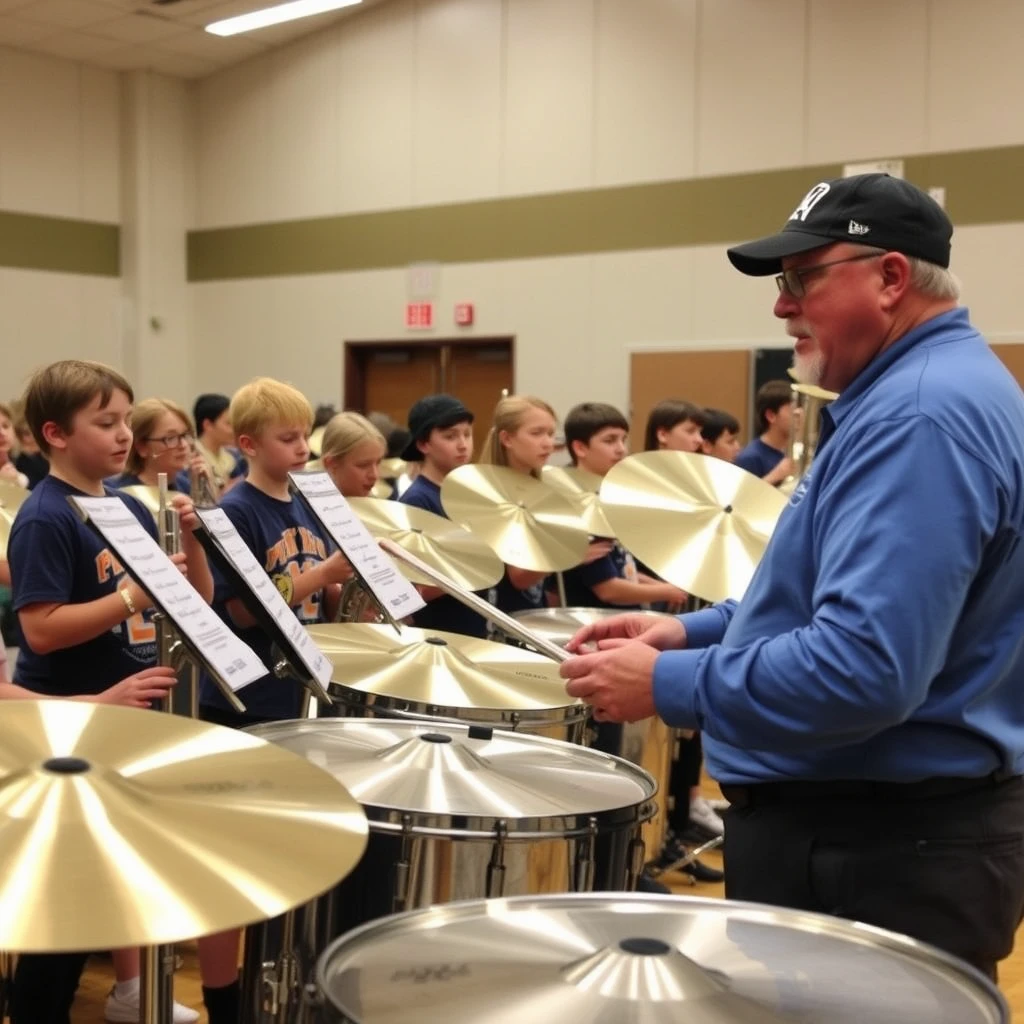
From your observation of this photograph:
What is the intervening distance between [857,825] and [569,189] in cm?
808

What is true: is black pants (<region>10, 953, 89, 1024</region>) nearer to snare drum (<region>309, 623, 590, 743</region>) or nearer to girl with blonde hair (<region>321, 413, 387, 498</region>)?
snare drum (<region>309, 623, 590, 743</region>)

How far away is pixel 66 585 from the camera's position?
8.21ft

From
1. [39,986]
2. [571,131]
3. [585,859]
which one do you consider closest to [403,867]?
[585,859]

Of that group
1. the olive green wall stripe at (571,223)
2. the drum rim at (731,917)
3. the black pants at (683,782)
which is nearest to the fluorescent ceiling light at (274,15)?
the olive green wall stripe at (571,223)

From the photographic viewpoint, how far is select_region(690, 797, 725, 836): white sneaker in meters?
4.58

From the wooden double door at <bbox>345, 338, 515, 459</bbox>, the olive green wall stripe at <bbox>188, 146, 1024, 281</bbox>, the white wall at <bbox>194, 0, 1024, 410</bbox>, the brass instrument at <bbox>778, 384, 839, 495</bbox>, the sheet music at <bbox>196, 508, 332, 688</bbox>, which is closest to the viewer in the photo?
the sheet music at <bbox>196, 508, 332, 688</bbox>

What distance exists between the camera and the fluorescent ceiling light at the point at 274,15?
975 cm

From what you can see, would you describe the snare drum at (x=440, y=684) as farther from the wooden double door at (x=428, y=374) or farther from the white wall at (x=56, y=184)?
the white wall at (x=56, y=184)

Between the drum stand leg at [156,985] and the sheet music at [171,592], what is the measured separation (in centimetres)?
34

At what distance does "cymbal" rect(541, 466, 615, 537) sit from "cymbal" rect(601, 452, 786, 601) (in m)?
0.38

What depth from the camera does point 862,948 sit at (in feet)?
4.24

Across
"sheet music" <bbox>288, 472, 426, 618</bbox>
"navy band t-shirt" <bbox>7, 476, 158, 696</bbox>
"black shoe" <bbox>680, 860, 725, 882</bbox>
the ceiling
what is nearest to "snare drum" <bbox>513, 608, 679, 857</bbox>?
"black shoe" <bbox>680, 860, 725, 882</bbox>

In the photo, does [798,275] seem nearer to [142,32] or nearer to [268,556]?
[268,556]

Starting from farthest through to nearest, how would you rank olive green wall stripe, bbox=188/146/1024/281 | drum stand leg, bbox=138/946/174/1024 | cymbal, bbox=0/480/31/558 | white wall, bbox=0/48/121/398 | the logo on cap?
white wall, bbox=0/48/121/398
olive green wall stripe, bbox=188/146/1024/281
cymbal, bbox=0/480/31/558
the logo on cap
drum stand leg, bbox=138/946/174/1024
